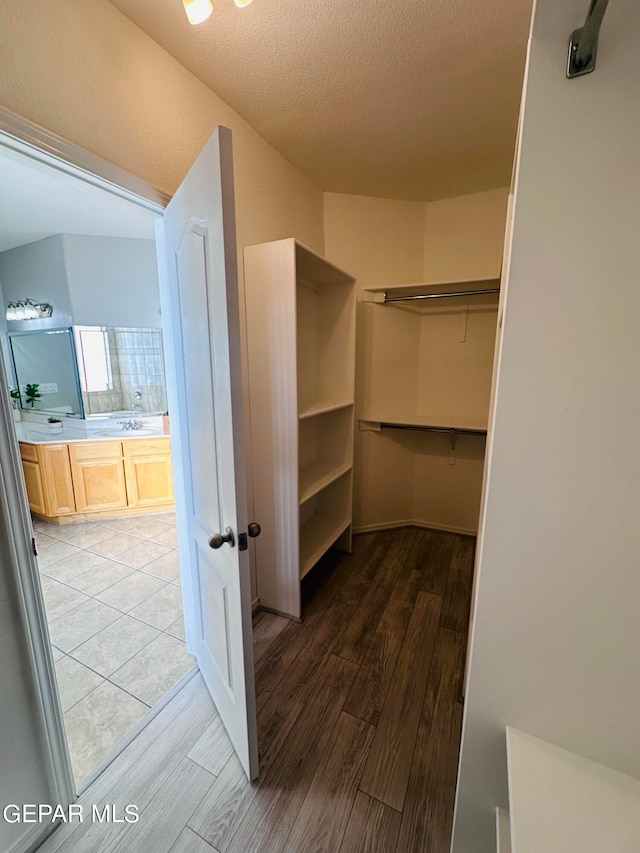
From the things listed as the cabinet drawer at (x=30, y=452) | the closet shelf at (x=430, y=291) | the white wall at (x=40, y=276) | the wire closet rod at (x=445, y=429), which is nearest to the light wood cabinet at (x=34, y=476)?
the cabinet drawer at (x=30, y=452)

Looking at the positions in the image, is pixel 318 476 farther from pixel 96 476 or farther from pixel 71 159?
pixel 96 476

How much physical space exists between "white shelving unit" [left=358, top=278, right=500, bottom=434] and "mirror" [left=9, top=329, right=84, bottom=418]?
295 cm

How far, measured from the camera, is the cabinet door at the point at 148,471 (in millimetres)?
3352

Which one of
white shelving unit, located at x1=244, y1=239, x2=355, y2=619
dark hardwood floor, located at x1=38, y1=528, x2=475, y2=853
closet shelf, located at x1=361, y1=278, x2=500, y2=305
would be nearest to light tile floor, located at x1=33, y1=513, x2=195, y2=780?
dark hardwood floor, located at x1=38, y1=528, x2=475, y2=853

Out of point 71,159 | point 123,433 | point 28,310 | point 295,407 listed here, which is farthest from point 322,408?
point 28,310

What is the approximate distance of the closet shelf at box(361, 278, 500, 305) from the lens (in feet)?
7.73

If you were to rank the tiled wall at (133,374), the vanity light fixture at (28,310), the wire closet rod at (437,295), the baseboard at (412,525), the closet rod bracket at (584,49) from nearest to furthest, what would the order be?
the closet rod bracket at (584,49), the wire closet rod at (437,295), the baseboard at (412,525), the vanity light fixture at (28,310), the tiled wall at (133,374)

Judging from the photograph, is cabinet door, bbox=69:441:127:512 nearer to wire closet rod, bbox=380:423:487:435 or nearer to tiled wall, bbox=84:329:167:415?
tiled wall, bbox=84:329:167:415

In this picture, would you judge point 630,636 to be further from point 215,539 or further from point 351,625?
point 351,625

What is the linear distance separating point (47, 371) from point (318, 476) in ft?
10.6

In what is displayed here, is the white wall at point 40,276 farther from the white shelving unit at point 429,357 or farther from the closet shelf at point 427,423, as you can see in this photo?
the closet shelf at point 427,423

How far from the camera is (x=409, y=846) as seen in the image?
3.50 feet

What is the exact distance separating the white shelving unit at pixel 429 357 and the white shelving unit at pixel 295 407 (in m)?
0.43

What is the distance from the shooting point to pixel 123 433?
11.3 feet
